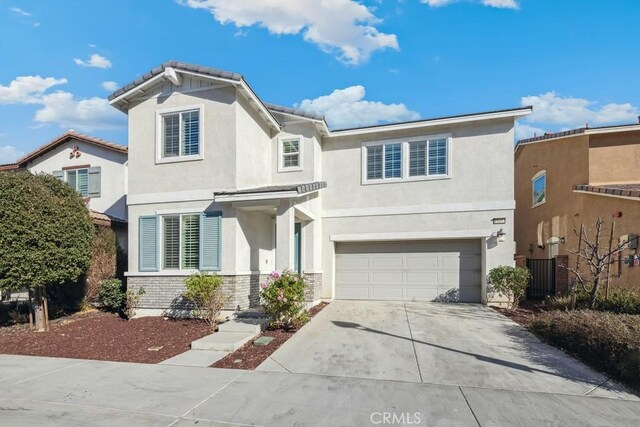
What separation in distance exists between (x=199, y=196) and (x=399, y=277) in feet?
23.7

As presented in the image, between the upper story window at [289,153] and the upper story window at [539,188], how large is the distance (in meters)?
10.5

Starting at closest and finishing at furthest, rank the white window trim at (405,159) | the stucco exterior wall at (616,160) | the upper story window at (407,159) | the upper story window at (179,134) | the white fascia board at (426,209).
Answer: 1. the upper story window at (179,134)
2. the white fascia board at (426,209)
3. the white window trim at (405,159)
4. the upper story window at (407,159)
5. the stucco exterior wall at (616,160)

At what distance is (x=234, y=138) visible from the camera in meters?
10.6

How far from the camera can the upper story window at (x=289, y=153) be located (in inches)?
520

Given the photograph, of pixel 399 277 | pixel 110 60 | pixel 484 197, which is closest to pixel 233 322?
pixel 399 277

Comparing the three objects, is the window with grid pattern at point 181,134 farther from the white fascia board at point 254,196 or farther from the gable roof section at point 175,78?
the white fascia board at point 254,196

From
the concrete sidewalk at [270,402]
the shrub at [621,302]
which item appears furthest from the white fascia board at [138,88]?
the shrub at [621,302]

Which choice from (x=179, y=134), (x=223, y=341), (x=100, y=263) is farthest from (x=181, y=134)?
(x=223, y=341)

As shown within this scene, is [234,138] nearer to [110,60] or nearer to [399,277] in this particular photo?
[110,60]

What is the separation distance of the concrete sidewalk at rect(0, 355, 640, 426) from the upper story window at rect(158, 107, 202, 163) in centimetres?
642

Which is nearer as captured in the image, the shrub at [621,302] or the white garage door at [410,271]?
the shrub at [621,302]

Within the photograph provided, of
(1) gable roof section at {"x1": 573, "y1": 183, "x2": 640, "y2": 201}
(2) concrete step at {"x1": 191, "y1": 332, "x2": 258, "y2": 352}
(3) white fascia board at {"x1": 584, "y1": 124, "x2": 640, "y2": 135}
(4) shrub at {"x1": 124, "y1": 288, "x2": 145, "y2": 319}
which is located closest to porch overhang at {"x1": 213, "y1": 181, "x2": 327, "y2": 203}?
(2) concrete step at {"x1": 191, "y1": 332, "x2": 258, "y2": 352}

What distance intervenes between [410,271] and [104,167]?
42.9ft

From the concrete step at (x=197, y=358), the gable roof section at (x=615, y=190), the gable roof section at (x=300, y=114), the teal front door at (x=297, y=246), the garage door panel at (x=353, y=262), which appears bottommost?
the concrete step at (x=197, y=358)
